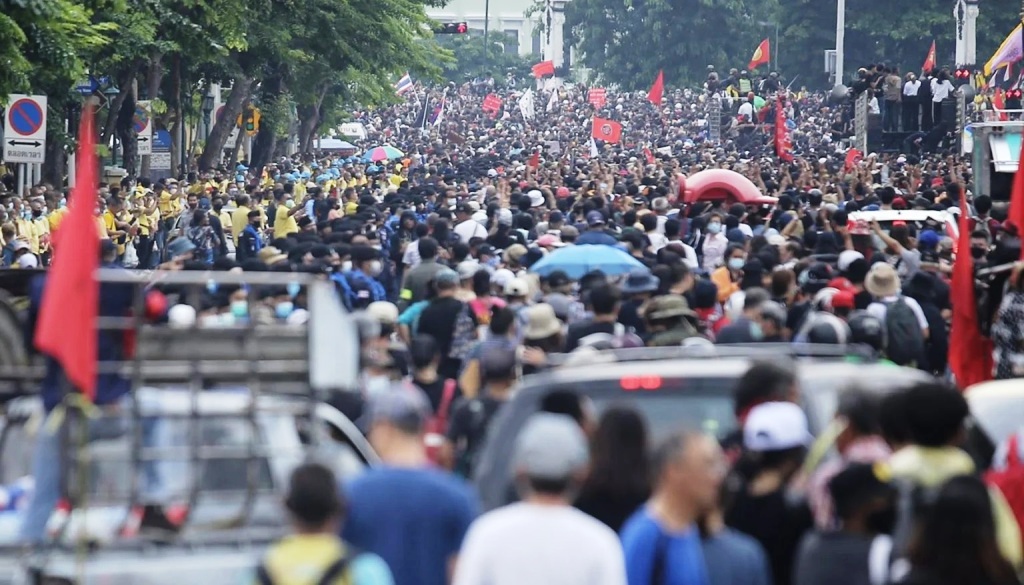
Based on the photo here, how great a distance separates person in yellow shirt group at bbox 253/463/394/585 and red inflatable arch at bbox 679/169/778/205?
722 inches

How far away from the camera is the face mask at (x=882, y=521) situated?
19.7 feet

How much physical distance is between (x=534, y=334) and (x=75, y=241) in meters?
5.18

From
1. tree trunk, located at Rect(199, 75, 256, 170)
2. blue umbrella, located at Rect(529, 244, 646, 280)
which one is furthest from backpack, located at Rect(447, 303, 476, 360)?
tree trunk, located at Rect(199, 75, 256, 170)

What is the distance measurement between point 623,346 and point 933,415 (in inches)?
168

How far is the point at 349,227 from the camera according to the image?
21.2 metres

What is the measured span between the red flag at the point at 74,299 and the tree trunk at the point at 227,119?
40.2m

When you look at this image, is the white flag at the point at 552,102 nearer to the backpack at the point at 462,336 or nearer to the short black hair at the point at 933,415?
the backpack at the point at 462,336

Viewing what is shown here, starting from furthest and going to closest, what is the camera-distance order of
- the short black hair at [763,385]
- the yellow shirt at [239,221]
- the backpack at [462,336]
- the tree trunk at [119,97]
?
the tree trunk at [119,97]
the yellow shirt at [239,221]
the backpack at [462,336]
the short black hair at [763,385]

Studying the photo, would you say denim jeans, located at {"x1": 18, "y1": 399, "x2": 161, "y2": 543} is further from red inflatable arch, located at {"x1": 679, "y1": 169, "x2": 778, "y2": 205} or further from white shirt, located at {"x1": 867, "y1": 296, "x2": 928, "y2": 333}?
red inflatable arch, located at {"x1": 679, "y1": 169, "x2": 778, "y2": 205}

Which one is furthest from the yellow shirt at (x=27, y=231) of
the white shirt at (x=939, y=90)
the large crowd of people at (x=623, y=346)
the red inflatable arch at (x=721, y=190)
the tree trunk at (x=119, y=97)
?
the white shirt at (x=939, y=90)

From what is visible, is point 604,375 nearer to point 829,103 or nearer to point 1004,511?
point 1004,511

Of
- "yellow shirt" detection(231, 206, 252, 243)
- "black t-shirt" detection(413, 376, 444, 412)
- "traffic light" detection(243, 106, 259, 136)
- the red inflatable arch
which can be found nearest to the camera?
"black t-shirt" detection(413, 376, 444, 412)

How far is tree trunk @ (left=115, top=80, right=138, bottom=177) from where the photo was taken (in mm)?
41531

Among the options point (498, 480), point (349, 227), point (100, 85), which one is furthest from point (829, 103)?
point (498, 480)
